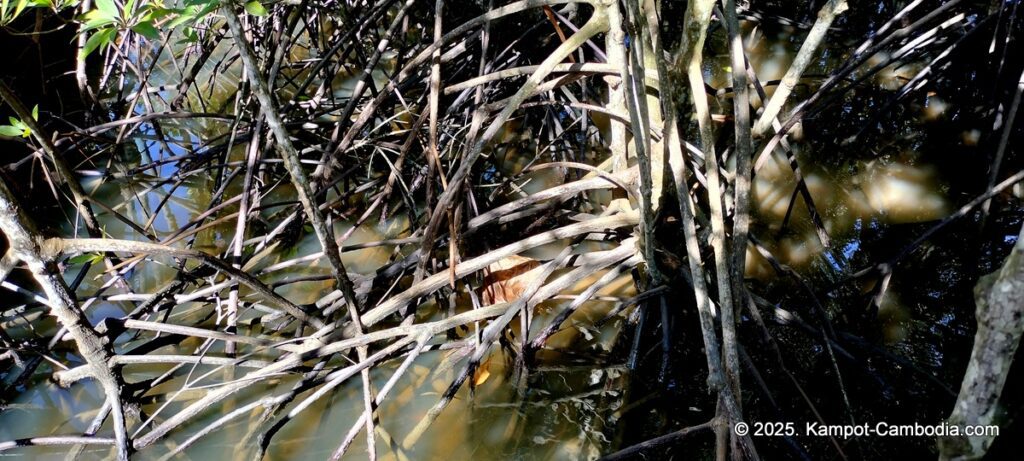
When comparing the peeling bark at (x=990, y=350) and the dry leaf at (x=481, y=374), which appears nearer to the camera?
the peeling bark at (x=990, y=350)

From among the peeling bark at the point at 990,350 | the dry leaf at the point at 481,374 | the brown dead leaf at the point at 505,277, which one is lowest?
the dry leaf at the point at 481,374

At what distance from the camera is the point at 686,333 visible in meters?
1.67

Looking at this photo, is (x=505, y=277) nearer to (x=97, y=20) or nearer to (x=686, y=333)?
(x=686, y=333)

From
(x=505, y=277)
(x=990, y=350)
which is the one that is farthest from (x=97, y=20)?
(x=990, y=350)

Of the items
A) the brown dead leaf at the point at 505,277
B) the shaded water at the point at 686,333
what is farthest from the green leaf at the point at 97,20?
the brown dead leaf at the point at 505,277

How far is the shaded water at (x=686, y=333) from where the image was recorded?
156 centimetres

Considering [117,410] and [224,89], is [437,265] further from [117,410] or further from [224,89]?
[224,89]

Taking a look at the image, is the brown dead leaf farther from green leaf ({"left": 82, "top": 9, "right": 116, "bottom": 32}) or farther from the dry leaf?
green leaf ({"left": 82, "top": 9, "right": 116, "bottom": 32})

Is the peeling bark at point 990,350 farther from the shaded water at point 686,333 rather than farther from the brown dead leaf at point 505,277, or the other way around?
the brown dead leaf at point 505,277

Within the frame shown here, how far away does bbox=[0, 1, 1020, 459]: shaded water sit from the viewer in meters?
1.56

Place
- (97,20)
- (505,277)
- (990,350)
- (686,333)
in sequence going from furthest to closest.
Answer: (505,277) → (686,333) → (97,20) → (990,350)

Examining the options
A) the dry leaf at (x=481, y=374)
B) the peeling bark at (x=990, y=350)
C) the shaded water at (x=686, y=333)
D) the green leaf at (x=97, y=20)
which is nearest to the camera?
the peeling bark at (x=990, y=350)

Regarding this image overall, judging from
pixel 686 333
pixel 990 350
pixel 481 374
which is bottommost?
pixel 481 374

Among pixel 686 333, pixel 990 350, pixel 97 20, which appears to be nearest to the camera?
pixel 990 350
